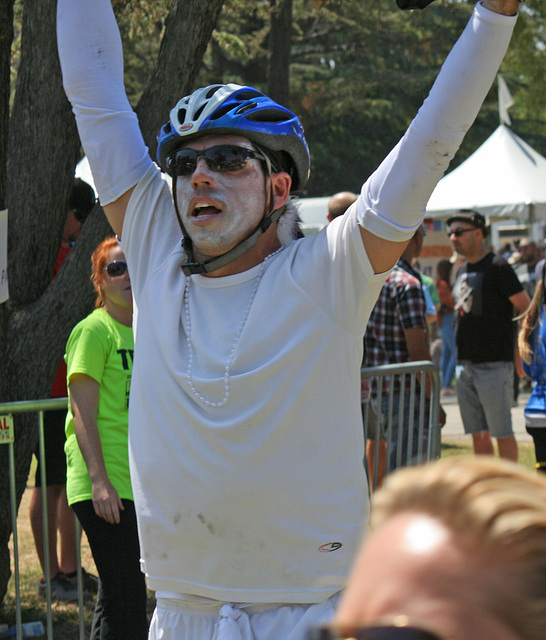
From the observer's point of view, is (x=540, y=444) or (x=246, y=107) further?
(x=540, y=444)

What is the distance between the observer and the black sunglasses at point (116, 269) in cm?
427

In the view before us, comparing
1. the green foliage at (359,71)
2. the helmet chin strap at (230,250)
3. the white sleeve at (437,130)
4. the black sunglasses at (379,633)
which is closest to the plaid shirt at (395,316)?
the helmet chin strap at (230,250)

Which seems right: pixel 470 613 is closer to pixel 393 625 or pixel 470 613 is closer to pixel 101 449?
pixel 393 625

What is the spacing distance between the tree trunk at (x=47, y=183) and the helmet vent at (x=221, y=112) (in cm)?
242

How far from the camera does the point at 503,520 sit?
2.63ft

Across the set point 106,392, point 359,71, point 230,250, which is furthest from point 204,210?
point 359,71

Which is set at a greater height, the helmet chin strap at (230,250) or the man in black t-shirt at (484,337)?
the helmet chin strap at (230,250)

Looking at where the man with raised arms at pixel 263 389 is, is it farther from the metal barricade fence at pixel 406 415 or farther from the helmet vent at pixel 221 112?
the metal barricade fence at pixel 406 415

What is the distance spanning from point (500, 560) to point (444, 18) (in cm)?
2300

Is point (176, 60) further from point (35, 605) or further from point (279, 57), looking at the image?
point (279, 57)

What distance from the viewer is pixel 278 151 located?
8.43 ft

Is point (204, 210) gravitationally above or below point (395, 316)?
above

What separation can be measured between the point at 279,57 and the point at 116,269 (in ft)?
33.1

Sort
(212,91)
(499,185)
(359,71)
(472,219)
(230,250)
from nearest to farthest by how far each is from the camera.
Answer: (230,250)
(212,91)
(472,219)
(499,185)
(359,71)
